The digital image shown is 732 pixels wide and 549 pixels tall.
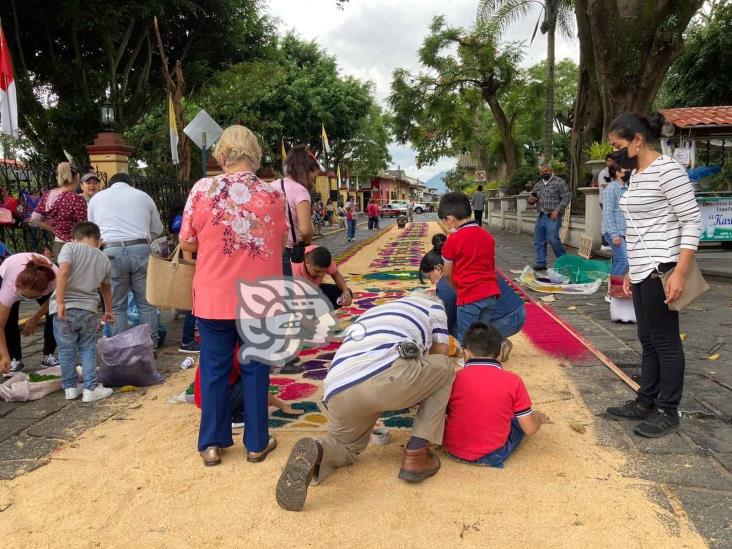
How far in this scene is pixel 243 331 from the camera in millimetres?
2854

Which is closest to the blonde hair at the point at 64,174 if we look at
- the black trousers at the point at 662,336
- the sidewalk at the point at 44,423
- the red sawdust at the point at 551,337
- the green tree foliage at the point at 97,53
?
the sidewalk at the point at 44,423

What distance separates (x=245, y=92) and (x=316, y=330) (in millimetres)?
14848

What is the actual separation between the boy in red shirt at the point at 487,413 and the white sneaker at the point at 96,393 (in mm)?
2521

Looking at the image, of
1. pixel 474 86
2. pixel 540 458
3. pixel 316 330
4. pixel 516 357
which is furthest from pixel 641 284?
pixel 474 86

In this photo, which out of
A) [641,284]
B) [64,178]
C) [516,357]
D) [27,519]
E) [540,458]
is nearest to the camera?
[27,519]

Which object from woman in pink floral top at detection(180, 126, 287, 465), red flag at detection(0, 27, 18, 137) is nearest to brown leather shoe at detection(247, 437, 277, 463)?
woman in pink floral top at detection(180, 126, 287, 465)

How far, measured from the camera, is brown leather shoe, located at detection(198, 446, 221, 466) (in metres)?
2.87

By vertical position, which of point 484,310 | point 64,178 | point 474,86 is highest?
point 474,86

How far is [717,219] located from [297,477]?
9673 millimetres

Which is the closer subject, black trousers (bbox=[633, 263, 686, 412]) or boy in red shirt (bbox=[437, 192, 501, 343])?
black trousers (bbox=[633, 263, 686, 412])

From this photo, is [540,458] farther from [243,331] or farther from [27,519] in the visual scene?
[27,519]

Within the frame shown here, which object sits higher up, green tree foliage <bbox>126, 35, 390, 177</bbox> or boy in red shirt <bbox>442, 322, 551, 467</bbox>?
green tree foliage <bbox>126, 35, 390, 177</bbox>

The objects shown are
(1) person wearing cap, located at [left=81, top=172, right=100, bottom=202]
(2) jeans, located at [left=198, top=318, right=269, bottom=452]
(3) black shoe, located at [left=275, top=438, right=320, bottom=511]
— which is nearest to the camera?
(3) black shoe, located at [left=275, top=438, right=320, bottom=511]

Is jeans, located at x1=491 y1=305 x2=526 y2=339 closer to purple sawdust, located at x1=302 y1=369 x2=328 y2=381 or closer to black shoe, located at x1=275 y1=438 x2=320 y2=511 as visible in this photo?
A: purple sawdust, located at x1=302 y1=369 x2=328 y2=381
